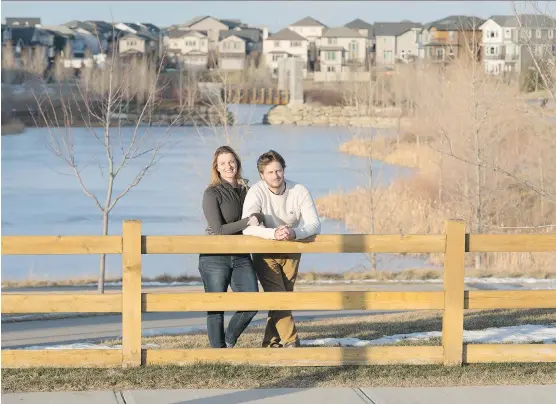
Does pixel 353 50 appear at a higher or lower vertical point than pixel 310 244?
higher

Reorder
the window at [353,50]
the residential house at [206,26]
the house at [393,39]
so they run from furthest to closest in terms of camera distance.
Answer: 1. the residential house at [206,26]
2. the window at [353,50]
3. the house at [393,39]

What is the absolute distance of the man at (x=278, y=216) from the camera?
7.92 meters

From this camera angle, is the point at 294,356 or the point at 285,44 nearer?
the point at 294,356

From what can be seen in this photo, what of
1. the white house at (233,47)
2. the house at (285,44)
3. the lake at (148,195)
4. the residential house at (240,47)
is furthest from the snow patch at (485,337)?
the house at (285,44)

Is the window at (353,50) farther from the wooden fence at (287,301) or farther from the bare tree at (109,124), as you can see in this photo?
the wooden fence at (287,301)

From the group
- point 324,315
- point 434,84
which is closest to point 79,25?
point 434,84

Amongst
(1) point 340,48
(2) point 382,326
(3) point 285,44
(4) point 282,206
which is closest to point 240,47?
(3) point 285,44

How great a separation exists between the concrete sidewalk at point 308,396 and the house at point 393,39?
406 feet

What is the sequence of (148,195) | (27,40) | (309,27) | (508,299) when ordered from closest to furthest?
(508,299), (148,195), (27,40), (309,27)

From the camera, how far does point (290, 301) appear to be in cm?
763

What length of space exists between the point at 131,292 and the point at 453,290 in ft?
8.12

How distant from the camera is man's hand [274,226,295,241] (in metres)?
7.55

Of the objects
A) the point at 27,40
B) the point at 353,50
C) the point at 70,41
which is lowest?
the point at 353,50

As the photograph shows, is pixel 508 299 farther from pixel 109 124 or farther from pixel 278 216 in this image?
pixel 109 124
